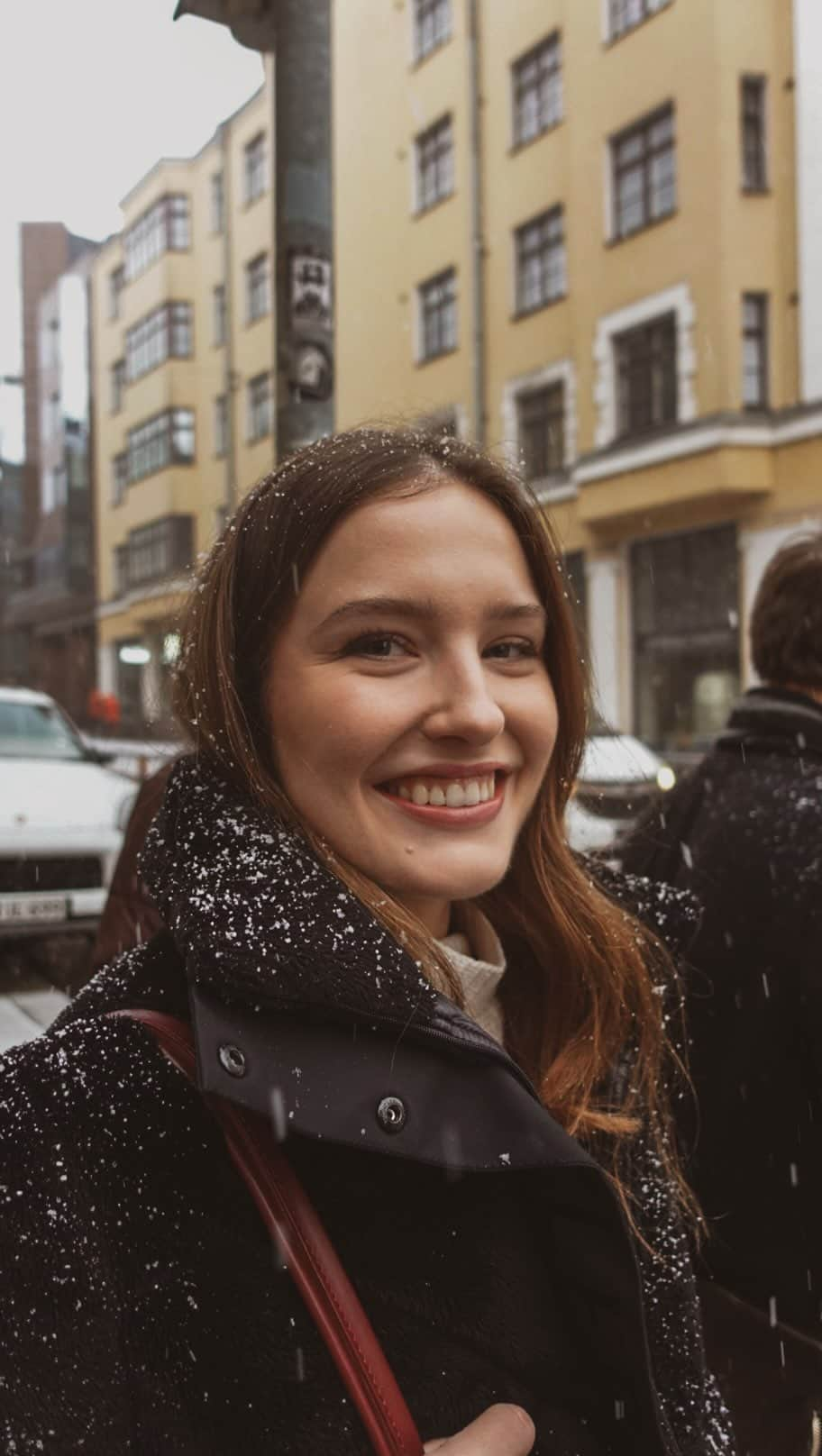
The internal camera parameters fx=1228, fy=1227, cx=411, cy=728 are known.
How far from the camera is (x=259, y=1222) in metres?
1.15

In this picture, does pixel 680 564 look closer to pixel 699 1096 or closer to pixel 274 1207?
pixel 699 1096

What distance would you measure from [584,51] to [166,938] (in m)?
19.1

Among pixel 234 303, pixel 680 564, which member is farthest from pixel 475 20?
pixel 680 564

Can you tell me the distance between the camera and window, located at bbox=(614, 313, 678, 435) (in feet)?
58.5

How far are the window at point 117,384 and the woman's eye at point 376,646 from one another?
1317 inches

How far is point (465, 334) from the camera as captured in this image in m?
21.0

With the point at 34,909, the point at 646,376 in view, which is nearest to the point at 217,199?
the point at 646,376

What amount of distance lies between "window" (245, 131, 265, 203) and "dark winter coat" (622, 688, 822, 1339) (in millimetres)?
16145

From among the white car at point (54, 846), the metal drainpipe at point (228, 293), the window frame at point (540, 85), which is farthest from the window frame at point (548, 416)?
the white car at point (54, 846)

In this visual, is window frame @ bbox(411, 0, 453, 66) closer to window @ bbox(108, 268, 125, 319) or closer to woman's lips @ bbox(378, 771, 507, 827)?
window @ bbox(108, 268, 125, 319)

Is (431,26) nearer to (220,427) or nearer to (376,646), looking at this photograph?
(220,427)

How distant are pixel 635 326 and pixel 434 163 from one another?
5066 millimetres

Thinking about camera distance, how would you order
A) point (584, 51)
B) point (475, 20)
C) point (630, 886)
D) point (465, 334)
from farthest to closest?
point (465, 334), point (475, 20), point (584, 51), point (630, 886)

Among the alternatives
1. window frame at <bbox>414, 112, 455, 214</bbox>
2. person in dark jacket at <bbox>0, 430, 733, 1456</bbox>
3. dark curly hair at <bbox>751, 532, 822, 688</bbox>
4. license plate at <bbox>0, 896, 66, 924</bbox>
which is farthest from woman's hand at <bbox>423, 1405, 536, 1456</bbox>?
window frame at <bbox>414, 112, 455, 214</bbox>
